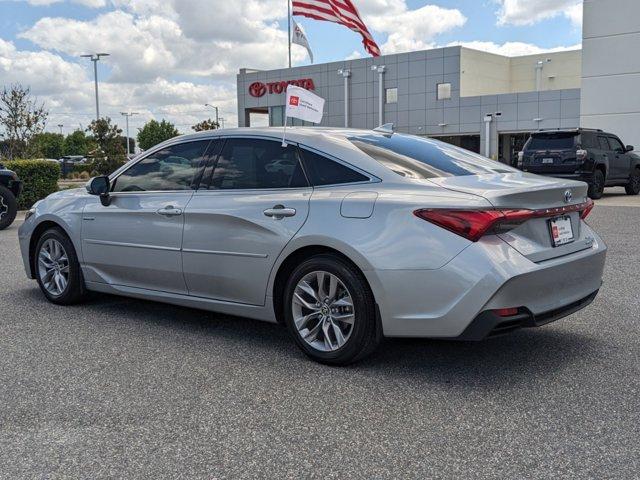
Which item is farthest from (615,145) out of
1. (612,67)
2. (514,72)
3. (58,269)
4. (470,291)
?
(514,72)

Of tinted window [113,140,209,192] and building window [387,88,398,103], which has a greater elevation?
building window [387,88,398,103]

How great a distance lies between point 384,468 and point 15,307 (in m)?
4.50

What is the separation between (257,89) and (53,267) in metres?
48.9

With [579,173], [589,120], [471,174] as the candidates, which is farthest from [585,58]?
[471,174]

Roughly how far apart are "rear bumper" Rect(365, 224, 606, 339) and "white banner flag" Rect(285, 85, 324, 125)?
6.12 feet

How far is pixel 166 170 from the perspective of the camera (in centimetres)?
559

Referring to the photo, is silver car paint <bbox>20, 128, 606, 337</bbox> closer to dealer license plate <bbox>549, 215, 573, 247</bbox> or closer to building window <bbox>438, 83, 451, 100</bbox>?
dealer license plate <bbox>549, 215, 573, 247</bbox>

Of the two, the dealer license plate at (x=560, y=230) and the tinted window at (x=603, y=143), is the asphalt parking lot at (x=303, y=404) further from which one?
the tinted window at (x=603, y=143)

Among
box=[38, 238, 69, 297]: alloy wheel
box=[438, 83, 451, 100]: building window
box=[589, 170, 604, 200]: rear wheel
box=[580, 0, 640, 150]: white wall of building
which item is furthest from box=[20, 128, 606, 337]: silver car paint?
box=[438, 83, 451, 100]: building window

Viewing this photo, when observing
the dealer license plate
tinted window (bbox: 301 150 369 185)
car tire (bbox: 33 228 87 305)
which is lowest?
car tire (bbox: 33 228 87 305)

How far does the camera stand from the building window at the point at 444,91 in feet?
153

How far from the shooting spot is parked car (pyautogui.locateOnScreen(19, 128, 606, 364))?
393 cm

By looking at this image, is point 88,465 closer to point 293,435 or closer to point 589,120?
point 293,435

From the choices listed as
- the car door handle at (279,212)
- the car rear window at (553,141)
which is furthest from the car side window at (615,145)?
the car door handle at (279,212)
